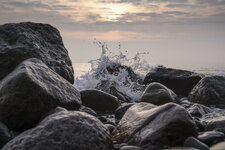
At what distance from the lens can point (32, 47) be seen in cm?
666

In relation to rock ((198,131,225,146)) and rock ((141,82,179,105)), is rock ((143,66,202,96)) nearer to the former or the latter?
rock ((141,82,179,105))

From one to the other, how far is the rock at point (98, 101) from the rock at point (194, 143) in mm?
3695

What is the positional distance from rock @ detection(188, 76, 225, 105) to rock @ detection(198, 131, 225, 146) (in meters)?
4.27

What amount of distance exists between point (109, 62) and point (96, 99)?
5.70 m

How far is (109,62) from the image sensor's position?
12820mm

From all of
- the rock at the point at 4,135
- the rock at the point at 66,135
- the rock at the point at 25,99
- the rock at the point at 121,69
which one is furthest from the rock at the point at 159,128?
the rock at the point at 121,69

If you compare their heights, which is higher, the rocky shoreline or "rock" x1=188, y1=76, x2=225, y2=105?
the rocky shoreline

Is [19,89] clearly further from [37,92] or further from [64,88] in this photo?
[64,88]

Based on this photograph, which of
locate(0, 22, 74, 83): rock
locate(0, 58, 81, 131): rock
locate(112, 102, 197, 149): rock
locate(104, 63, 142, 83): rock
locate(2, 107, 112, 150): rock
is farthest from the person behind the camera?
locate(104, 63, 142, 83): rock

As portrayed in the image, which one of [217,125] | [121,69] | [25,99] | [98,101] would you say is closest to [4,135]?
[25,99]

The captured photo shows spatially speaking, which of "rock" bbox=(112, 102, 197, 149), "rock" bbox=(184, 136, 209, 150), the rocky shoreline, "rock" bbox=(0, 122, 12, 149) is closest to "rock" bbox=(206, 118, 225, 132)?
the rocky shoreline

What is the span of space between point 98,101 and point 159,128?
12.1 feet

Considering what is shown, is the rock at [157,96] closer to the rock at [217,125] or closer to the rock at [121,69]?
the rock at [217,125]

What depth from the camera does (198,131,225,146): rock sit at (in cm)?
388
